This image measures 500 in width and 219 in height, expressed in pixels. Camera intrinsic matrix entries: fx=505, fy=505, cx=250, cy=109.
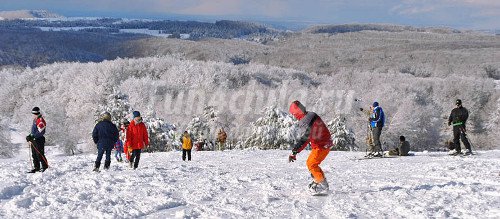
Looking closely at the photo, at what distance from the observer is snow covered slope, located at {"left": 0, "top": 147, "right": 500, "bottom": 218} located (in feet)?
26.4

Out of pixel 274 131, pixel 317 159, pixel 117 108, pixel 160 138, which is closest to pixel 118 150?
pixel 317 159

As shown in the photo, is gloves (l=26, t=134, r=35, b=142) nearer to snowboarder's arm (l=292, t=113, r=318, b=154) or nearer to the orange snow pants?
snowboarder's arm (l=292, t=113, r=318, b=154)

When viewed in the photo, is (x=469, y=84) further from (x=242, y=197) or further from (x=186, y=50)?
(x=186, y=50)

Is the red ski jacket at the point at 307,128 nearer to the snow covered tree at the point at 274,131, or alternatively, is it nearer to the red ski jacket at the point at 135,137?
the red ski jacket at the point at 135,137

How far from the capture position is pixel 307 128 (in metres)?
9.05

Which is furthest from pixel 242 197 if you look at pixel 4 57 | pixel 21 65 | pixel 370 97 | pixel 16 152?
pixel 4 57

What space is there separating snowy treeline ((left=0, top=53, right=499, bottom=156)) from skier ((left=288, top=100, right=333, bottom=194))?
3461cm

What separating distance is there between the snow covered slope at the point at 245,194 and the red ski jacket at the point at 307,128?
993 millimetres

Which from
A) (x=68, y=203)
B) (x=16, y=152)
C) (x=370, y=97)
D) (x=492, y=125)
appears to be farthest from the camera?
(x=370, y=97)

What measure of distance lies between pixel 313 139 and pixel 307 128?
11.8 inches

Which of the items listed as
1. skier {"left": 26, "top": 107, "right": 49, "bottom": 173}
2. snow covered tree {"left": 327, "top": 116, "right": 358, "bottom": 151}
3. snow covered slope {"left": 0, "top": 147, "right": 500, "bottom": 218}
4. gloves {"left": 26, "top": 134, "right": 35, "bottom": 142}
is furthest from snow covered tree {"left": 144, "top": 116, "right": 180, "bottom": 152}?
snow covered slope {"left": 0, "top": 147, "right": 500, "bottom": 218}

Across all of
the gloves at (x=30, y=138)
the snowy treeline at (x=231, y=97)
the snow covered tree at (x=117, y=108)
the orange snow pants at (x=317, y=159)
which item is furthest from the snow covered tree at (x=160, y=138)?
the orange snow pants at (x=317, y=159)

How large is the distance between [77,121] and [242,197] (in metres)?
63.2

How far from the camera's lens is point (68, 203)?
8.51m
